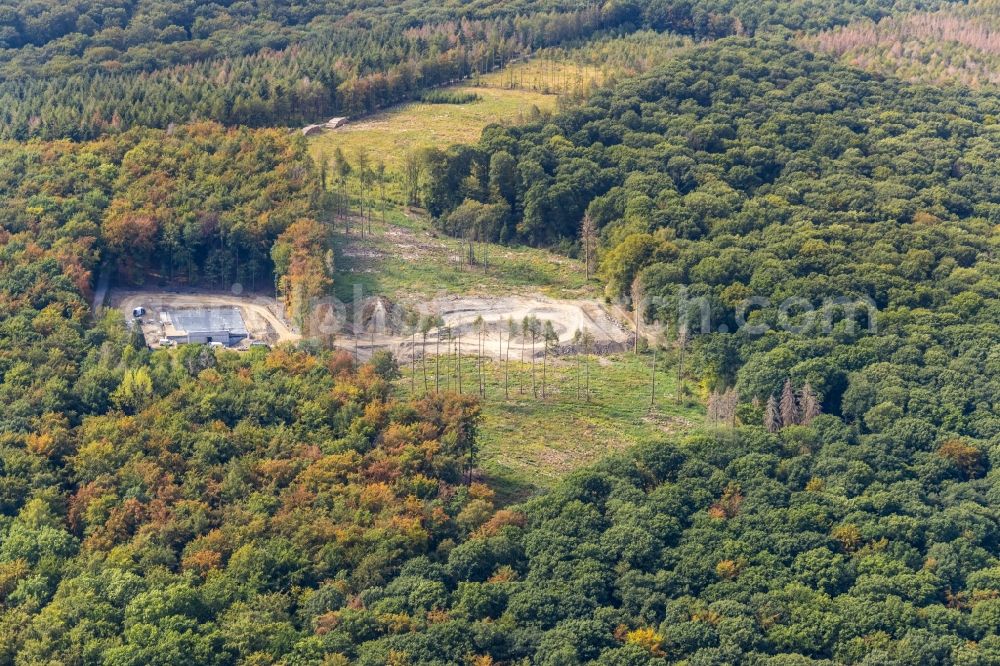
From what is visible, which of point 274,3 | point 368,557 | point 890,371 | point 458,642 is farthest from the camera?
point 274,3

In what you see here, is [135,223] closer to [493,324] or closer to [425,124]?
[493,324]

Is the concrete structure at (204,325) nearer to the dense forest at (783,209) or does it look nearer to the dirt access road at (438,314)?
the dirt access road at (438,314)

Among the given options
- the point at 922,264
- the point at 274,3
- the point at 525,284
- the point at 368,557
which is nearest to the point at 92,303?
the point at 525,284

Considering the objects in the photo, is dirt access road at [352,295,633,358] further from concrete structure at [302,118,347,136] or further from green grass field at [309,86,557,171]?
concrete structure at [302,118,347,136]

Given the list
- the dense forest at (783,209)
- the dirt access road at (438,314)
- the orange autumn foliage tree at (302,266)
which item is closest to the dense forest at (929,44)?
the dense forest at (783,209)

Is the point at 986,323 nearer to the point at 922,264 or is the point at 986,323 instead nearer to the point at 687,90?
the point at 922,264

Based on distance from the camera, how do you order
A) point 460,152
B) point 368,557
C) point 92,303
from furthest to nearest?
point 460,152, point 92,303, point 368,557

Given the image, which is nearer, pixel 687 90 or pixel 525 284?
pixel 525 284

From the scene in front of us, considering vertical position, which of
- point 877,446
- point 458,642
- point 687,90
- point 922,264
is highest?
point 687,90

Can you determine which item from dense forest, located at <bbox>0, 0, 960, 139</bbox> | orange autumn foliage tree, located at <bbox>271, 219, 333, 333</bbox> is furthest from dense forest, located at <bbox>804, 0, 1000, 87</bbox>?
orange autumn foliage tree, located at <bbox>271, 219, 333, 333</bbox>
